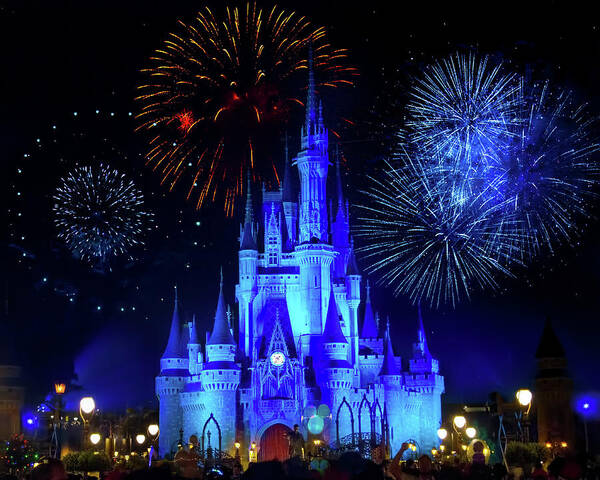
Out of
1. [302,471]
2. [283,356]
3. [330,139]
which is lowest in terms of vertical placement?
[302,471]

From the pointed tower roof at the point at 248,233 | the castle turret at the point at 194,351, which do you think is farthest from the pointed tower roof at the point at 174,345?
the pointed tower roof at the point at 248,233

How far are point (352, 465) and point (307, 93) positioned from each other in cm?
7360

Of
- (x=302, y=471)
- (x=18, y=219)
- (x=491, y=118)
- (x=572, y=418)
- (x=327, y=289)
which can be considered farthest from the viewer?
(x=327, y=289)

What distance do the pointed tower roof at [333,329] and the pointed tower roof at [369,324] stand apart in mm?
8651

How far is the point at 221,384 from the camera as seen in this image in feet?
263

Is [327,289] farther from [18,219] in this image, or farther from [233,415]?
[18,219]

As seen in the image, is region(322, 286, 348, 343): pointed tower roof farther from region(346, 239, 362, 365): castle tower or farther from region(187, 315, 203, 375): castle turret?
region(187, 315, 203, 375): castle turret

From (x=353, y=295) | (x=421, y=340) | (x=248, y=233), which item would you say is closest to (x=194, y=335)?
(x=248, y=233)

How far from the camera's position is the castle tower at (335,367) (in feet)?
265

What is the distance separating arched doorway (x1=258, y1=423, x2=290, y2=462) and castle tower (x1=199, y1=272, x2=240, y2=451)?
249 centimetres

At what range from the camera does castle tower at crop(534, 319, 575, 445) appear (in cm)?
5956

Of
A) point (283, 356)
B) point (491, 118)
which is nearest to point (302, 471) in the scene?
point (491, 118)

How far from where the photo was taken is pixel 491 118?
52.0m

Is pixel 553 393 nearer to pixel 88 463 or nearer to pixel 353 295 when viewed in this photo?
pixel 353 295
